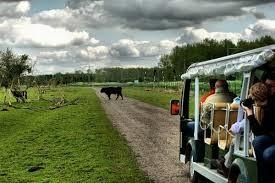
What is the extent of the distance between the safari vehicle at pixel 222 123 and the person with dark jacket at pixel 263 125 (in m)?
0.16

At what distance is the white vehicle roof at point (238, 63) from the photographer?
7.23 m

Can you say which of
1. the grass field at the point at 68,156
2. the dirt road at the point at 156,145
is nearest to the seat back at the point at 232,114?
the dirt road at the point at 156,145

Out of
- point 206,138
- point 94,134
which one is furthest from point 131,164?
point 94,134

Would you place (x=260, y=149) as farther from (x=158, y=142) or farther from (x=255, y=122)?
(x=158, y=142)

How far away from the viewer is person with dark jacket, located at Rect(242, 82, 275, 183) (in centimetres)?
712

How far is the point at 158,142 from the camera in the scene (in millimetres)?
18609

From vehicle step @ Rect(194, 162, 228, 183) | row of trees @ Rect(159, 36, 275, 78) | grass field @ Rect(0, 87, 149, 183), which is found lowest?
grass field @ Rect(0, 87, 149, 183)

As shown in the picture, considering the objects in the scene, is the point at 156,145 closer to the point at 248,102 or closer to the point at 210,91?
the point at 210,91

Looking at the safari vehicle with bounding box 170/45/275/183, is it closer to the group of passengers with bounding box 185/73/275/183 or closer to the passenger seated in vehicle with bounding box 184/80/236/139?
the group of passengers with bounding box 185/73/275/183

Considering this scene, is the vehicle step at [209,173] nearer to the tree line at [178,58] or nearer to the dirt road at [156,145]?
the dirt road at [156,145]

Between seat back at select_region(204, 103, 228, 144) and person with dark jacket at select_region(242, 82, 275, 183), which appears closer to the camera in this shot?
person with dark jacket at select_region(242, 82, 275, 183)

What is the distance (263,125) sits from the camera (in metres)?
7.27

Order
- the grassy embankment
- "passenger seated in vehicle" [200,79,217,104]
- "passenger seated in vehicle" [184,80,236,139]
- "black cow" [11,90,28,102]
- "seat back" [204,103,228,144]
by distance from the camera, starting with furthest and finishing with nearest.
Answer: "black cow" [11,90,28,102] → "passenger seated in vehicle" [200,79,217,104] → the grassy embankment → "passenger seated in vehicle" [184,80,236,139] → "seat back" [204,103,228,144]

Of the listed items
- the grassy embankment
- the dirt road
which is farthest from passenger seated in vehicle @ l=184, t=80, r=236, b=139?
the dirt road
